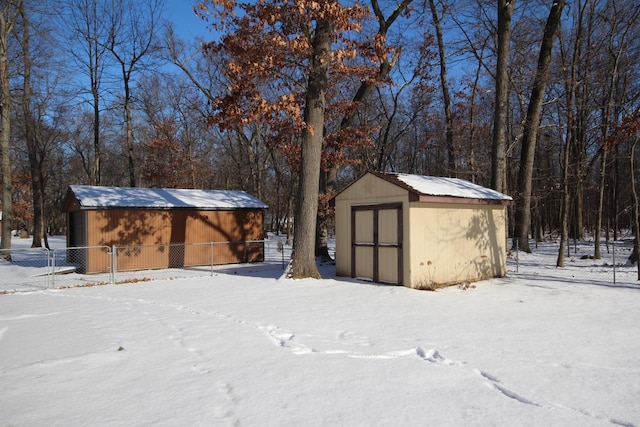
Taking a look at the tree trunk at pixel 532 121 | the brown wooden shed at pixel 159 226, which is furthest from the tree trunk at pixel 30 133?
the tree trunk at pixel 532 121

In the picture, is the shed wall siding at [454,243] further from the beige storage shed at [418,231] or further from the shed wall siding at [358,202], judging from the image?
the shed wall siding at [358,202]

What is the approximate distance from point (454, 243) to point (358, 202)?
2.76 meters

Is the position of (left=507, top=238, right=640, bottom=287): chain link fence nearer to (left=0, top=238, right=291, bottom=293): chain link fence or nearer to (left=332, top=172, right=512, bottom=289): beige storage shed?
(left=332, top=172, right=512, bottom=289): beige storage shed

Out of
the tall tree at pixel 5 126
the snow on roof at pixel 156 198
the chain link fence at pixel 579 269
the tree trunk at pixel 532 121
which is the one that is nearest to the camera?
the chain link fence at pixel 579 269

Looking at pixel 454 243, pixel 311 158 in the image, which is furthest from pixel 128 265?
pixel 454 243

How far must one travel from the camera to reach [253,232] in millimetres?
18625

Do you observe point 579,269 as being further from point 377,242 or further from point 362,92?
point 362,92

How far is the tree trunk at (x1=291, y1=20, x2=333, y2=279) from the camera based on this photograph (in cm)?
1219

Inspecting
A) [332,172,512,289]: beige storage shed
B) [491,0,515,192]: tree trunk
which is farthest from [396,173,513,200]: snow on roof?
[491,0,515,192]: tree trunk

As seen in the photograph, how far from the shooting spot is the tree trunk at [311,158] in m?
12.2

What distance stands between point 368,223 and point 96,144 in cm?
2289

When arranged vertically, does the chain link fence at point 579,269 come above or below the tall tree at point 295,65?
below

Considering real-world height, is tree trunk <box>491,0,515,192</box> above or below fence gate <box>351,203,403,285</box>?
above

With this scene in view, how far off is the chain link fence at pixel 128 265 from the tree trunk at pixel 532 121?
1161 centimetres
